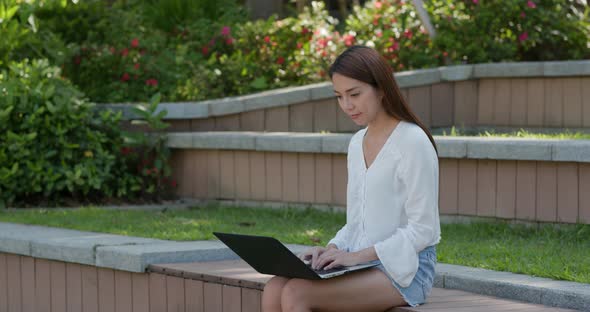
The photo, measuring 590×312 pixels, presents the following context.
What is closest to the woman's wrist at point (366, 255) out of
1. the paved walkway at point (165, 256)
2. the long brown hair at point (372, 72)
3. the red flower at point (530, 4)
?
the long brown hair at point (372, 72)

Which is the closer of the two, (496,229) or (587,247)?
(587,247)

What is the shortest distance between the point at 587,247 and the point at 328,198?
2210 millimetres

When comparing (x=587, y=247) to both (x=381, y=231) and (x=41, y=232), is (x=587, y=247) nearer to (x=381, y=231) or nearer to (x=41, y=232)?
(x=381, y=231)

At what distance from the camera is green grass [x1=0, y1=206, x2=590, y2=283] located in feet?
17.3

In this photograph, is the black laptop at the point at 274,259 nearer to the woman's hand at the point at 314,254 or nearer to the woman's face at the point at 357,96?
the woman's hand at the point at 314,254

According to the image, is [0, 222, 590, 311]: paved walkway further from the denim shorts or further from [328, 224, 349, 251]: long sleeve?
[328, 224, 349, 251]: long sleeve

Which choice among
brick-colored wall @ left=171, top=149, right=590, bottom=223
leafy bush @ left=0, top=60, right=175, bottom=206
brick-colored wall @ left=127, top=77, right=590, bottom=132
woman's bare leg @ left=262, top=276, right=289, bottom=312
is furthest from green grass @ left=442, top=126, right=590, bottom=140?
woman's bare leg @ left=262, top=276, right=289, bottom=312

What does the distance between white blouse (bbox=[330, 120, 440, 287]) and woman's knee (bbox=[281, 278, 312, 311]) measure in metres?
0.31

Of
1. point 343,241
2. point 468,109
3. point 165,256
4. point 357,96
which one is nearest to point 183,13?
point 468,109

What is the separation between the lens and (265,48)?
10.2 m

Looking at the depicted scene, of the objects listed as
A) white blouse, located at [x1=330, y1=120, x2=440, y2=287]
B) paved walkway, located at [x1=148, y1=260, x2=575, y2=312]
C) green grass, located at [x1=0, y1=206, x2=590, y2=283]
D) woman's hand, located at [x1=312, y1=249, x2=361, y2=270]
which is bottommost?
paved walkway, located at [x1=148, y1=260, x2=575, y2=312]

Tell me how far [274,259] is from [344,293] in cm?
29

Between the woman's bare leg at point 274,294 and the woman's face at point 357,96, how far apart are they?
2.31ft

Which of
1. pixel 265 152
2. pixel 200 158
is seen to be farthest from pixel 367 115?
Result: pixel 200 158
